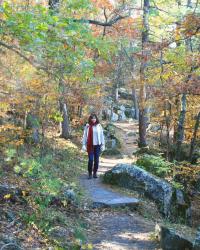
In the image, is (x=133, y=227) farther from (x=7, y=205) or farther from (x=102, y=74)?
(x=102, y=74)

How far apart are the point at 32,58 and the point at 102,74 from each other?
68.7 feet

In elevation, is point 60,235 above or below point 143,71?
below

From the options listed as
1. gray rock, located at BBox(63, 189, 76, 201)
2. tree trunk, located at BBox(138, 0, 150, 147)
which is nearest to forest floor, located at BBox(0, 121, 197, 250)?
gray rock, located at BBox(63, 189, 76, 201)

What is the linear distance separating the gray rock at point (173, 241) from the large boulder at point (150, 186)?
11.5 ft

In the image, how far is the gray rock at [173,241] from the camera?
5.70 metres

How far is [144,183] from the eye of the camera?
982 cm

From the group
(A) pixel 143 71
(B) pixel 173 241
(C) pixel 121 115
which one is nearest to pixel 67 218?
(B) pixel 173 241

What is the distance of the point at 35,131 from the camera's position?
13.8m

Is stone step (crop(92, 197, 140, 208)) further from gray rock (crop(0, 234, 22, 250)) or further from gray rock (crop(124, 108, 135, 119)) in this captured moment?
gray rock (crop(124, 108, 135, 119))

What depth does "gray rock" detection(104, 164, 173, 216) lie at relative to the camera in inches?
377

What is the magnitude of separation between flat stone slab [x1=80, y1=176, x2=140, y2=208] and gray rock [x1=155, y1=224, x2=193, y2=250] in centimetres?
253

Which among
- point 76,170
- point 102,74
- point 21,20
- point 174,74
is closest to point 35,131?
point 76,170

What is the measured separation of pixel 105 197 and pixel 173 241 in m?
3.29

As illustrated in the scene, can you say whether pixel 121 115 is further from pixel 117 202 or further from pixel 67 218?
pixel 67 218
